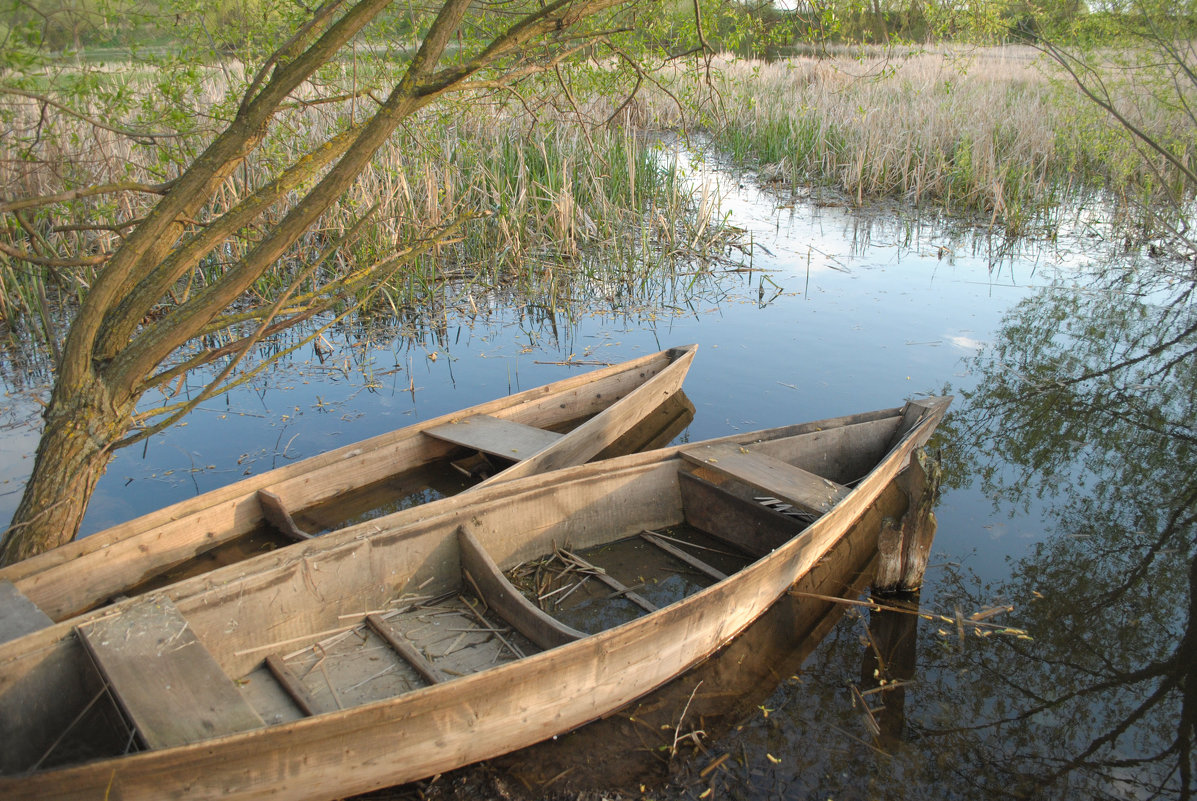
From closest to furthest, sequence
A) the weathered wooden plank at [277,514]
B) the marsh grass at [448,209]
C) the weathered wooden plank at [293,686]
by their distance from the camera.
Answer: the weathered wooden plank at [293,686] < the weathered wooden plank at [277,514] < the marsh grass at [448,209]

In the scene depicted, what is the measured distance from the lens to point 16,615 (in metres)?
3.03

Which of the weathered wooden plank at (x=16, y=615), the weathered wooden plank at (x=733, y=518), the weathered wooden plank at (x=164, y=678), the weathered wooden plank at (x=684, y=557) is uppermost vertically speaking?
the weathered wooden plank at (x=16, y=615)

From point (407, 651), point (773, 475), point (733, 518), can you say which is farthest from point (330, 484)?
point (773, 475)

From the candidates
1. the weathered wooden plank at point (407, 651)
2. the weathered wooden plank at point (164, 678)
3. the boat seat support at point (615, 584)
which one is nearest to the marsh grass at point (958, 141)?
the boat seat support at point (615, 584)

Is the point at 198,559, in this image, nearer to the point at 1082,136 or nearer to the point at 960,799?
the point at 960,799

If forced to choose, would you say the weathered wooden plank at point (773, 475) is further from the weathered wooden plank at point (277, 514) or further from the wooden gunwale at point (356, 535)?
the weathered wooden plank at point (277, 514)

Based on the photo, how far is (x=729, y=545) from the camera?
4586mm

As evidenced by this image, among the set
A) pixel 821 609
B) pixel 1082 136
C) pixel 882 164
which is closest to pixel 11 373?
pixel 821 609

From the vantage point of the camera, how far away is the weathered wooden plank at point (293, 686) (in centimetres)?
311

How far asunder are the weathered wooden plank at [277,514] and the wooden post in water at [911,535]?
3025 mm

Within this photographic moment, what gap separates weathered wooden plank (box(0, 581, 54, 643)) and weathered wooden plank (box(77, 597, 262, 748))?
0.91 ft

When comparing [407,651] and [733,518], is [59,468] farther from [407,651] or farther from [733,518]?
[733,518]

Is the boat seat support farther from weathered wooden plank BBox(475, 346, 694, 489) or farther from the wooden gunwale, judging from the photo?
weathered wooden plank BBox(475, 346, 694, 489)

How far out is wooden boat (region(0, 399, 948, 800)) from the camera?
263 cm
